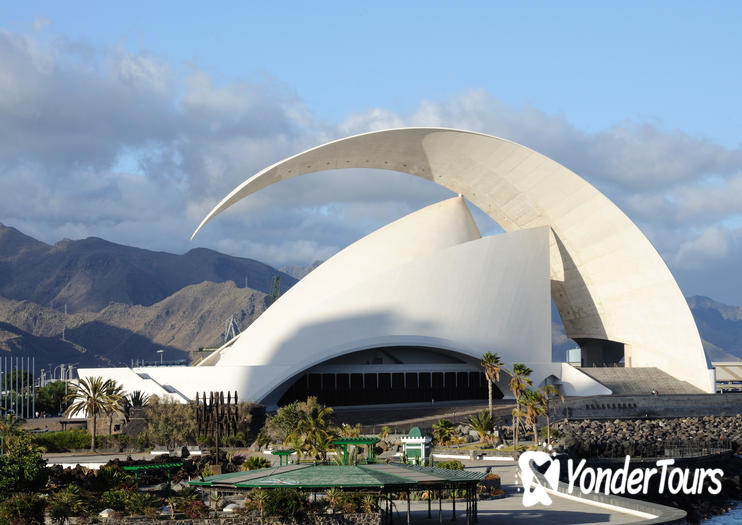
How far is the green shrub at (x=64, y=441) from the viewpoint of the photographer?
32594 mm

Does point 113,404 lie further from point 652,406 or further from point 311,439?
point 652,406

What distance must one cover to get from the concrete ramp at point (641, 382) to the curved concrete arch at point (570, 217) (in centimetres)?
46

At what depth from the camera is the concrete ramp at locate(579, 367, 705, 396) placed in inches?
1780

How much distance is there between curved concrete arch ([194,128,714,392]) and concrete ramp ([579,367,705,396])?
0.46 m

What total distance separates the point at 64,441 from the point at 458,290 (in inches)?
843

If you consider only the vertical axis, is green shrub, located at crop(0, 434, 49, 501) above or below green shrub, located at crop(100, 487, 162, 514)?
above

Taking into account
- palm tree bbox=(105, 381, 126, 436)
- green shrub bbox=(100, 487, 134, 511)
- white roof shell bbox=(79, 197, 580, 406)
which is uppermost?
white roof shell bbox=(79, 197, 580, 406)

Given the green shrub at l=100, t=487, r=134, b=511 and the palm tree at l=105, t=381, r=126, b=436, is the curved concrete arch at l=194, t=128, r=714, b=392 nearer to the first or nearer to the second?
the palm tree at l=105, t=381, r=126, b=436

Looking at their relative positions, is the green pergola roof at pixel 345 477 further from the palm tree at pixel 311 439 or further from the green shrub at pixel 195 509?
the palm tree at pixel 311 439

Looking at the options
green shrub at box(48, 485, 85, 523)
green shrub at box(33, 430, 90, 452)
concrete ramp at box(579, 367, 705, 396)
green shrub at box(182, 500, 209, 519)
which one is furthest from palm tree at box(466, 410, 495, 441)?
green shrub at box(48, 485, 85, 523)

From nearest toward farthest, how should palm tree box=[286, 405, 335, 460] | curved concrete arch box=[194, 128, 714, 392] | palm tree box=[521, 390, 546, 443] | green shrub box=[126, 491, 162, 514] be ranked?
1. green shrub box=[126, 491, 162, 514]
2. palm tree box=[286, 405, 335, 460]
3. palm tree box=[521, 390, 546, 443]
4. curved concrete arch box=[194, 128, 714, 392]

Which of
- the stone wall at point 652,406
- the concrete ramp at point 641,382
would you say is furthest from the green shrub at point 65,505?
the concrete ramp at point 641,382

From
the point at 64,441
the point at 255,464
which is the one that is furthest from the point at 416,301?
the point at 255,464

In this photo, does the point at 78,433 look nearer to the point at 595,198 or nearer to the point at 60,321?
the point at 595,198
